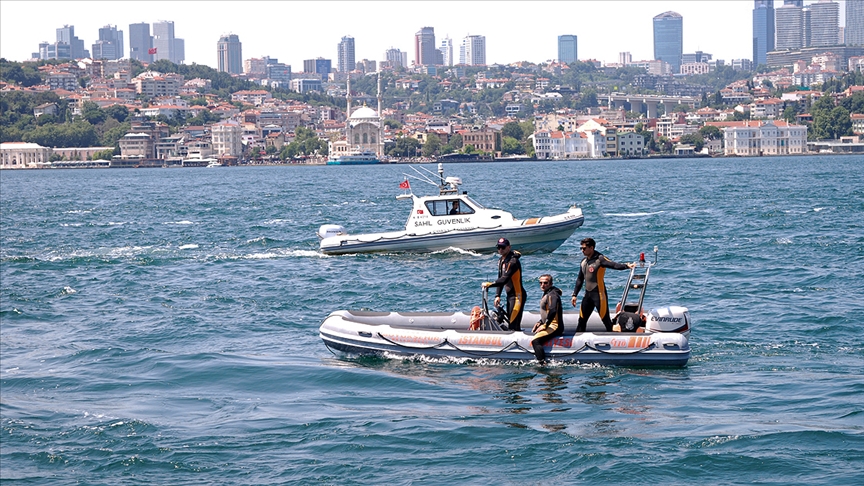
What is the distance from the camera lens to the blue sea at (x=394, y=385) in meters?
12.1

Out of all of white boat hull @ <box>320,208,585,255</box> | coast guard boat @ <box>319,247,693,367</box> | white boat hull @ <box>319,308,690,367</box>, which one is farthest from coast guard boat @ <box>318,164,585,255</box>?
coast guard boat @ <box>319,247,693,367</box>

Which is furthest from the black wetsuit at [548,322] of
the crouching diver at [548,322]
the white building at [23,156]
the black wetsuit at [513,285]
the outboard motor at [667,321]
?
the white building at [23,156]

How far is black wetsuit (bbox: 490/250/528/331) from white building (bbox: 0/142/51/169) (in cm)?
19014

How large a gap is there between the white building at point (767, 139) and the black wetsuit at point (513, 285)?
18410 centimetres

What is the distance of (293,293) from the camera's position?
24.1m

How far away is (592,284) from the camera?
15680 millimetres

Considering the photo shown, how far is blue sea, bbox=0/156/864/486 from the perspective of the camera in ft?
39.8

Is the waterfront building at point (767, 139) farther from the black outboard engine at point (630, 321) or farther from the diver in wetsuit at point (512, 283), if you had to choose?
the diver in wetsuit at point (512, 283)

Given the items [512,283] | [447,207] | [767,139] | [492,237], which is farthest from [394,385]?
[767,139]

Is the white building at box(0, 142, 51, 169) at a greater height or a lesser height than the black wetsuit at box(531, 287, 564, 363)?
greater

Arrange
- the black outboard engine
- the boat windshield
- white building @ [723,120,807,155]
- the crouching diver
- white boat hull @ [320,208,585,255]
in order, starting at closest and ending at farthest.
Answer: the crouching diver
the black outboard engine
white boat hull @ [320,208,585,255]
the boat windshield
white building @ [723,120,807,155]

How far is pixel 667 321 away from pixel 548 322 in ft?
5.38

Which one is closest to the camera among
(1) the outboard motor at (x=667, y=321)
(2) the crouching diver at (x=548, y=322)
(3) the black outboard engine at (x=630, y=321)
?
(2) the crouching diver at (x=548, y=322)

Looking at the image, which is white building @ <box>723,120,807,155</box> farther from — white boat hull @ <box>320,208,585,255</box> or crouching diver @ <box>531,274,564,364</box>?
crouching diver @ <box>531,274,564,364</box>
